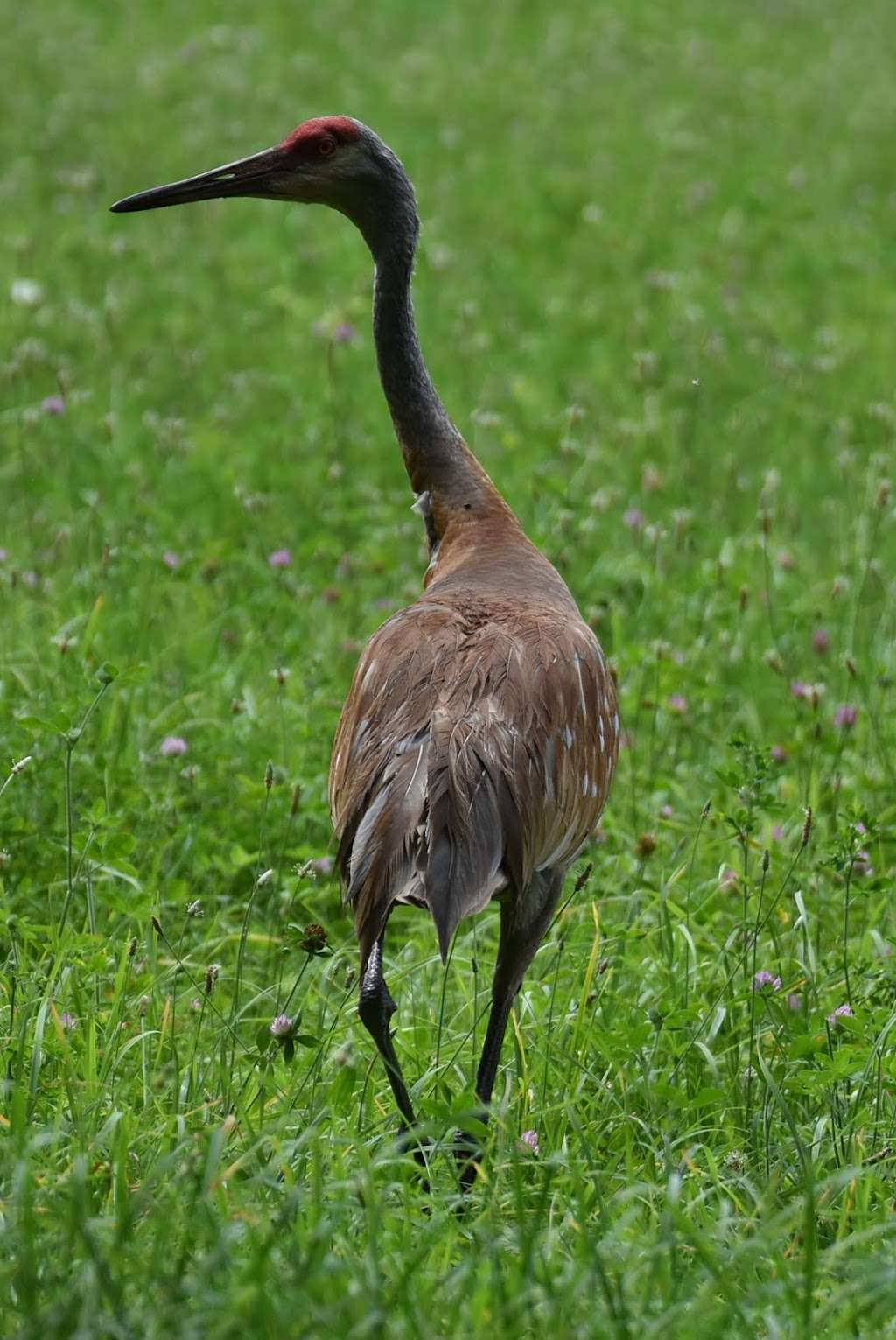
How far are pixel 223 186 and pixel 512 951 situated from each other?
6.96 feet

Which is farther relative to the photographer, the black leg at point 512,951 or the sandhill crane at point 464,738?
the black leg at point 512,951

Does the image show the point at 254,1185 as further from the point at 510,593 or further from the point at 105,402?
the point at 105,402

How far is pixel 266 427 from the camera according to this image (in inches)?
324

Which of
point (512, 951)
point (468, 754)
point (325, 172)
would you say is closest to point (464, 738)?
point (468, 754)

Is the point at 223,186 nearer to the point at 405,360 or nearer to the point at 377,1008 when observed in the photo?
the point at 405,360

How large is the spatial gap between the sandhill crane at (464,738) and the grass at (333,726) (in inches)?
9.2

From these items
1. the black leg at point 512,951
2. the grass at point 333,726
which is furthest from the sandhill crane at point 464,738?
the grass at point 333,726

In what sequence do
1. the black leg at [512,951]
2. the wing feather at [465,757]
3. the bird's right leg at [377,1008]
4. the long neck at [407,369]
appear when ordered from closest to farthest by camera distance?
the wing feather at [465,757] → the bird's right leg at [377,1008] → the black leg at [512,951] → the long neck at [407,369]

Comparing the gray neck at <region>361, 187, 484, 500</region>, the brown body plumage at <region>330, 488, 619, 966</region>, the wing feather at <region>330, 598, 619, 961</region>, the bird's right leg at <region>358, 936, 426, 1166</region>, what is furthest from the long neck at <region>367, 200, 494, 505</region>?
the bird's right leg at <region>358, 936, 426, 1166</region>

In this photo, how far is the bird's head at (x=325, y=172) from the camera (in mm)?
4719

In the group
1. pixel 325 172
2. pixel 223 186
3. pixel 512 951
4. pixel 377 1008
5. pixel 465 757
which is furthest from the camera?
pixel 325 172

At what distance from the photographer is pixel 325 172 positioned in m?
4.77

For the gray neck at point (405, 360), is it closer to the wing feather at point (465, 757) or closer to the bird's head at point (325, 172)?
the bird's head at point (325, 172)

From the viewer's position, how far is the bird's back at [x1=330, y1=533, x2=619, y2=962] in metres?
3.41
